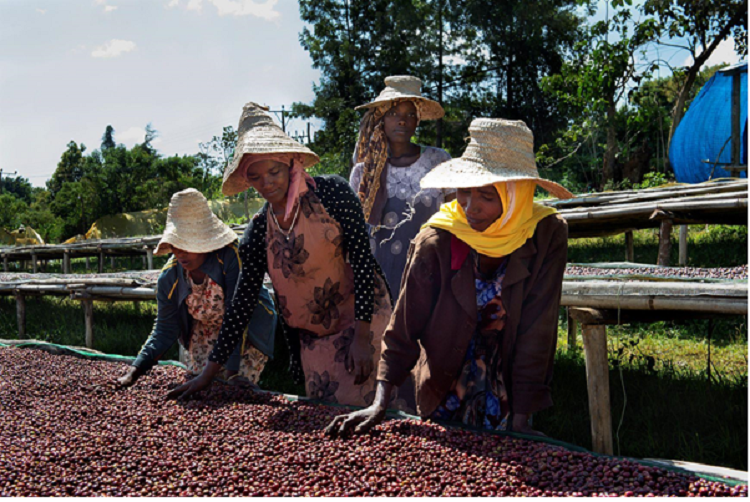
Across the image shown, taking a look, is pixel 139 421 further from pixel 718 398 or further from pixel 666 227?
pixel 666 227

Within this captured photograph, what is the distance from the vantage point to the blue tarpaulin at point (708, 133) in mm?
9604

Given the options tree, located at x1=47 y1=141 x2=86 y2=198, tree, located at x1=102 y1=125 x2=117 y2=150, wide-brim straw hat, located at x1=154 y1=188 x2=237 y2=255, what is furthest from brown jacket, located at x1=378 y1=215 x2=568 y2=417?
tree, located at x1=102 y1=125 x2=117 y2=150

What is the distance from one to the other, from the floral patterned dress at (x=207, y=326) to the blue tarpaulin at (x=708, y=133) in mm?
8420

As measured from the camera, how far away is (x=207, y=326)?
3.04m

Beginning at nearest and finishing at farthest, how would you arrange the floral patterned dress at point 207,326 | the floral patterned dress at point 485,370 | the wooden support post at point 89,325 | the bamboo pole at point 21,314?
the floral patterned dress at point 485,370
the floral patterned dress at point 207,326
the wooden support post at point 89,325
the bamboo pole at point 21,314

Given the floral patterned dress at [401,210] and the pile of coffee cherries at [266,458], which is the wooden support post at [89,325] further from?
the floral patterned dress at [401,210]

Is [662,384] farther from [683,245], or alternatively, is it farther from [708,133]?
[708,133]

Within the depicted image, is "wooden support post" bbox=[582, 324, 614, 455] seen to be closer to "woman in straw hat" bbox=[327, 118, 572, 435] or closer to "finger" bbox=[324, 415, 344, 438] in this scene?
"woman in straw hat" bbox=[327, 118, 572, 435]

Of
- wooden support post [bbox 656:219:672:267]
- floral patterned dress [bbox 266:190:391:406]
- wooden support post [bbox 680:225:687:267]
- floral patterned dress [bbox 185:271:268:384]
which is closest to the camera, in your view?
floral patterned dress [bbox 266:190:391:406]

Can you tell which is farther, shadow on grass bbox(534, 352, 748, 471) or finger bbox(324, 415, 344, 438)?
shadow on grass bbox(534, 352, 748, 471)

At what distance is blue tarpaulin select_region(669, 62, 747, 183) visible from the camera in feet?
31.5

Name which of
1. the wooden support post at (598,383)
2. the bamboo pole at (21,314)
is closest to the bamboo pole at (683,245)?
the wooden support post at (598,383)

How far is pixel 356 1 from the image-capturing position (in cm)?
1588

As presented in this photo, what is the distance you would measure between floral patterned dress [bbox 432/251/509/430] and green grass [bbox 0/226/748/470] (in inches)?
24.4
